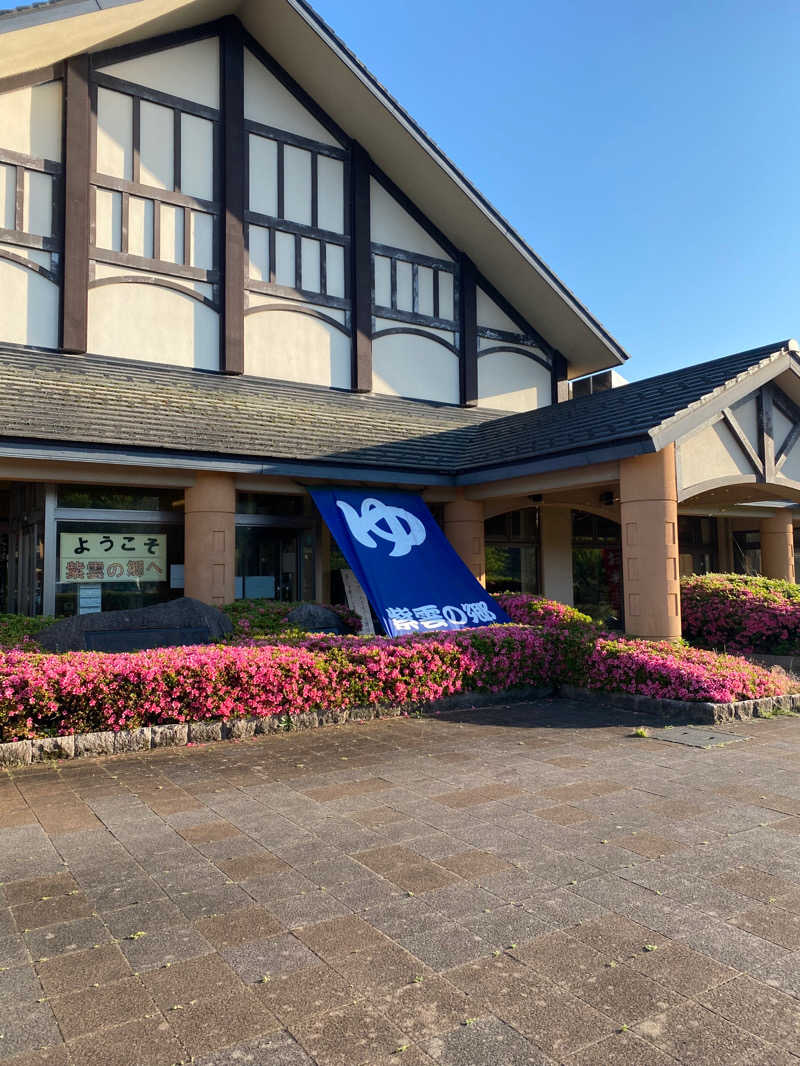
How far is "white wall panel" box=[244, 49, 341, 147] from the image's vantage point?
1688 cm

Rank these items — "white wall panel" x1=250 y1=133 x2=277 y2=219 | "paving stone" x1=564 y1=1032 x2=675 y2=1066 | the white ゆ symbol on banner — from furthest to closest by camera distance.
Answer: "white wall panel" x1=250 y1=133 x2=277 y2=219 < the white ゆ symbol on banner < "paving stone" x1=564 y1=1032 x2=675 y2=1066

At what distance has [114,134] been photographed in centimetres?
1523

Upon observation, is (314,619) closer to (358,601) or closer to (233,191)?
(358,601)

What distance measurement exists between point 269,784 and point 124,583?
27.4ft

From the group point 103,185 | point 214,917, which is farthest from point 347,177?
point 214,917

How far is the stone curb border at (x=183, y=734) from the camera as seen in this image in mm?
7305

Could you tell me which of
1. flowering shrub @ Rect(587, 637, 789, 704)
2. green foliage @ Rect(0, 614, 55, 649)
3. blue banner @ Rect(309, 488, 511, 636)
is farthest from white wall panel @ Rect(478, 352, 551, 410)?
green foliage @ Rect(0, 614, 55, 649)

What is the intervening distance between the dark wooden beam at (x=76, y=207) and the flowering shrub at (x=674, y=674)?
1097 centimetres

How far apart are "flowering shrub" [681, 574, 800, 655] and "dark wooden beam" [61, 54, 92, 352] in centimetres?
1277

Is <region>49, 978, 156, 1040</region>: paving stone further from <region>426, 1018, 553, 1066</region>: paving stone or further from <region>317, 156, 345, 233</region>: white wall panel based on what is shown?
<region>317, 156, 345, 233</region>: white wall panel

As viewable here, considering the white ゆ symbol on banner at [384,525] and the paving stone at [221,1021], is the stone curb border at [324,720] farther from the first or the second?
the paving stone at [221,1021]

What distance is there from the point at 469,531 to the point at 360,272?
652 cm

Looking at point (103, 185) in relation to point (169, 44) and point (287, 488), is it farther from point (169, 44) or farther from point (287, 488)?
point (287, 488)

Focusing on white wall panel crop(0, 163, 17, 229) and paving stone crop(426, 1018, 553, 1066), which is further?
white wall panel crop(0, 163, 17, 229)
